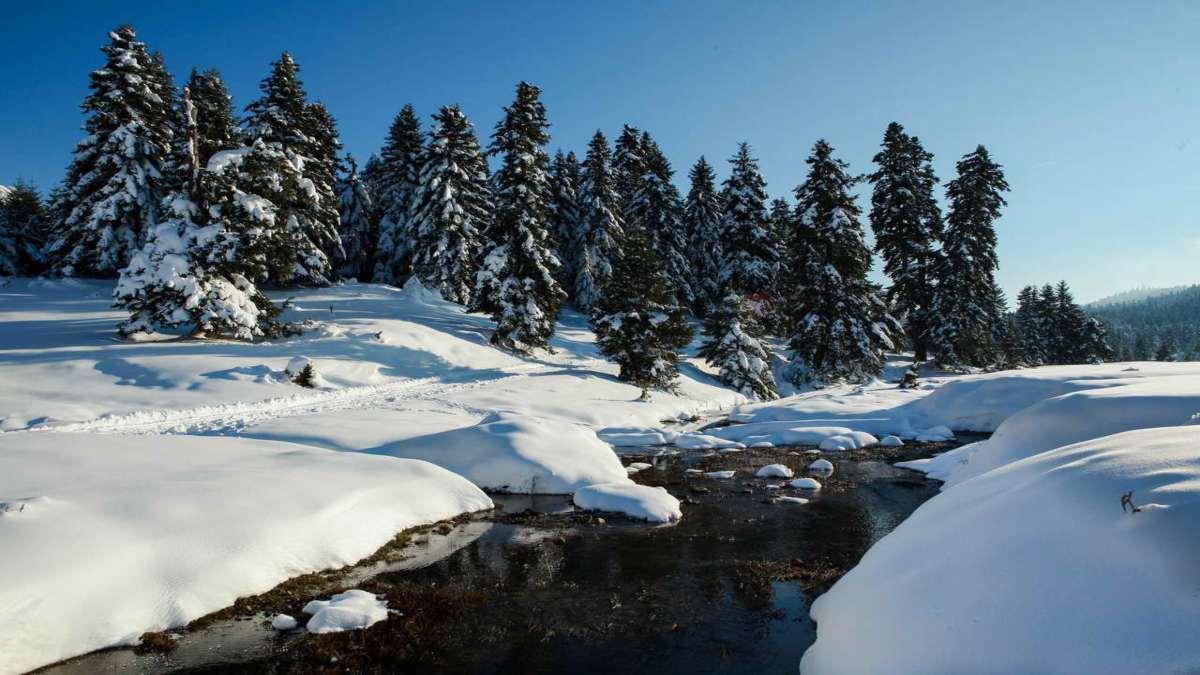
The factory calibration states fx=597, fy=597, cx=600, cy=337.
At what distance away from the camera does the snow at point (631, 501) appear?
12.1 metres

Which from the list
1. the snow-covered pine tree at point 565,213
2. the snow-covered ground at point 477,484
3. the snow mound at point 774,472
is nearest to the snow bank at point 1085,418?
the snow-covered ground at point 477,484

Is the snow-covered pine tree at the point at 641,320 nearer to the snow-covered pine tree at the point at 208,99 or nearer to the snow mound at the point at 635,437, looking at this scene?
the snow mound at the point at 635,437

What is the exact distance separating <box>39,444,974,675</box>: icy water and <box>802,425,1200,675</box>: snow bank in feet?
4.74

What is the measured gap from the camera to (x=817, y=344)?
117ft

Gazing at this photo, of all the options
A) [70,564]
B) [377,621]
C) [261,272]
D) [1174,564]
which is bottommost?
[377,621]

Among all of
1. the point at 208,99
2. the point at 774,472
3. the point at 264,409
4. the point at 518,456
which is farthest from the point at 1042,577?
the point at 208,99

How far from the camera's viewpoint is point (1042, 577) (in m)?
4.62

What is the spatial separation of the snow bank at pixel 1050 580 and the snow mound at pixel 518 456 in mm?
8357

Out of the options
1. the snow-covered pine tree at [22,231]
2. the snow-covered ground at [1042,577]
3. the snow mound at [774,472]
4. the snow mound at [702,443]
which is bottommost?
the snow mound at [702,443]

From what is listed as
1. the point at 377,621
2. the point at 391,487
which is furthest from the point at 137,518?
the point at 391,487

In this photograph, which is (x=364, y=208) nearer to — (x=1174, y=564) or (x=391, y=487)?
(x=391, y=487)

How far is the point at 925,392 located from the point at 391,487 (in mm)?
26415

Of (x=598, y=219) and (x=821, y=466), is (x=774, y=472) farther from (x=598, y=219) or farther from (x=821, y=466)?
(x=598, y=219)

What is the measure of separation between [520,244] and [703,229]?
77.6 ft
